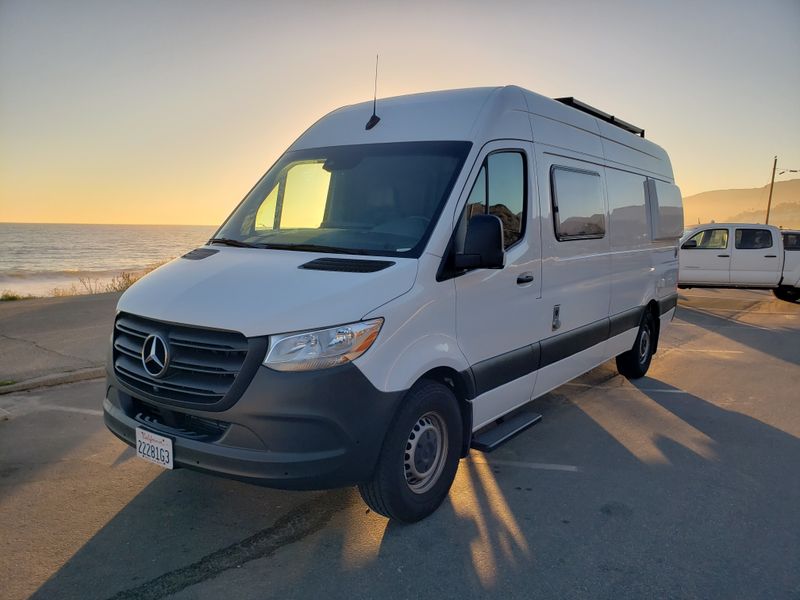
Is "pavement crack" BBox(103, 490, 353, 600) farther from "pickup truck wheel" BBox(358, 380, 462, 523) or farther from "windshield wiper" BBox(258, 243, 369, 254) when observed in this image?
"windshield wiper" BBox(258, 243, 369, 254)

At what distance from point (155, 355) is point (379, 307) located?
48.4 inches

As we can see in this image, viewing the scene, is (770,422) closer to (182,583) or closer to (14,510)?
(182,583)

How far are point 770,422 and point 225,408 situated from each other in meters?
5.07

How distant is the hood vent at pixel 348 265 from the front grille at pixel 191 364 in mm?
640

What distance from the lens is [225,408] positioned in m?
2.99

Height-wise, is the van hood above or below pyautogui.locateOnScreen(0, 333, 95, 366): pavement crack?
above

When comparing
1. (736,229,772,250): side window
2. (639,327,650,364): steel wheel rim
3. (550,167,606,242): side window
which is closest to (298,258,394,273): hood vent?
(550,167,606,242): side window

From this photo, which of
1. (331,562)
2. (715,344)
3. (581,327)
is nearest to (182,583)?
(331,562)

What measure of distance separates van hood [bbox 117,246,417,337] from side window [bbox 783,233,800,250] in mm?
14953

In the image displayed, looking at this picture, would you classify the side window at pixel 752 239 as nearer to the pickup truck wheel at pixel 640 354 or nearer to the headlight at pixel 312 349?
the pickup truck wheel at pixel 640 354

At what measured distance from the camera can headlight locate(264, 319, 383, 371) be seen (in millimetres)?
2938

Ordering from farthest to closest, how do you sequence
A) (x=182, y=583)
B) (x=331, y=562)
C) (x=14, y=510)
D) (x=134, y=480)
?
(x=134, y=480) < (x=14, y=510) < (x=331, y=562) < (x=182, y=583)

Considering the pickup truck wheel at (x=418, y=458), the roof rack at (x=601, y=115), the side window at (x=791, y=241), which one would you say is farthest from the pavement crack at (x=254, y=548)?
the side window at (x=791, y=241)

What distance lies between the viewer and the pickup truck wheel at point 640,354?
704cm
